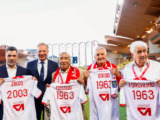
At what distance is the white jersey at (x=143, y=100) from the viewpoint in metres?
2.35

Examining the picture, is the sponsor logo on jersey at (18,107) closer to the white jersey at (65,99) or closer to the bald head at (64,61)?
the white jersey at (65,99)

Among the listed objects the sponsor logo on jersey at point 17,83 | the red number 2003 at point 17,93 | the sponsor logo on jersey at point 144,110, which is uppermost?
the sponsor logo on jersey at point 17,83

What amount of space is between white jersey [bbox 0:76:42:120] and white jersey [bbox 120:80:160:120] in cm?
165

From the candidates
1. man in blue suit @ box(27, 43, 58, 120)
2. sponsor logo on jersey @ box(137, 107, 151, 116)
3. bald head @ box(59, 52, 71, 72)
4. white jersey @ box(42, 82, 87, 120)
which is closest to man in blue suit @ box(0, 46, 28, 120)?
man in blue suit @ box(27, 43, 58, 120)

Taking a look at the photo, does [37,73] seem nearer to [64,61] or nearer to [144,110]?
[64,61]

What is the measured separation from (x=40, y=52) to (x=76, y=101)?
47.9 inches

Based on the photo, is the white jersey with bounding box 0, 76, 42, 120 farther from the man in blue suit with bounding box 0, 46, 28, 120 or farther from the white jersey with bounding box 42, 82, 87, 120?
the white jersey with bounding box 42, 82, 87, 120

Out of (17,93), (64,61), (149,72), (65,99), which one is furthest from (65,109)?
(149,72)

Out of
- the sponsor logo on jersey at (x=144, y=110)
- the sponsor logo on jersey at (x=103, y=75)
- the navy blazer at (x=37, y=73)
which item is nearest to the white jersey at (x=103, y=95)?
the sponsor logo on jersey at (x=103, y=75)

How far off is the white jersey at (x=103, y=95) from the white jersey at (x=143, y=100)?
1.19 ft

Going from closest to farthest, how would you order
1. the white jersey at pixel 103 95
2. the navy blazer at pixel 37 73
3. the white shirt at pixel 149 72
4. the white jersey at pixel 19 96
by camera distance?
1. the white shirt at pixel 149 72
2. the white jersey at pixel 103 95
3. the white jersey at pixel 19 96
4. the navy blazer at pixel 37 73

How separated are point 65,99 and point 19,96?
878 mm

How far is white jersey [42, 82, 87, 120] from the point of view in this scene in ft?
9.25

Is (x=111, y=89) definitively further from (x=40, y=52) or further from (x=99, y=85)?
(x=40, y=52)
